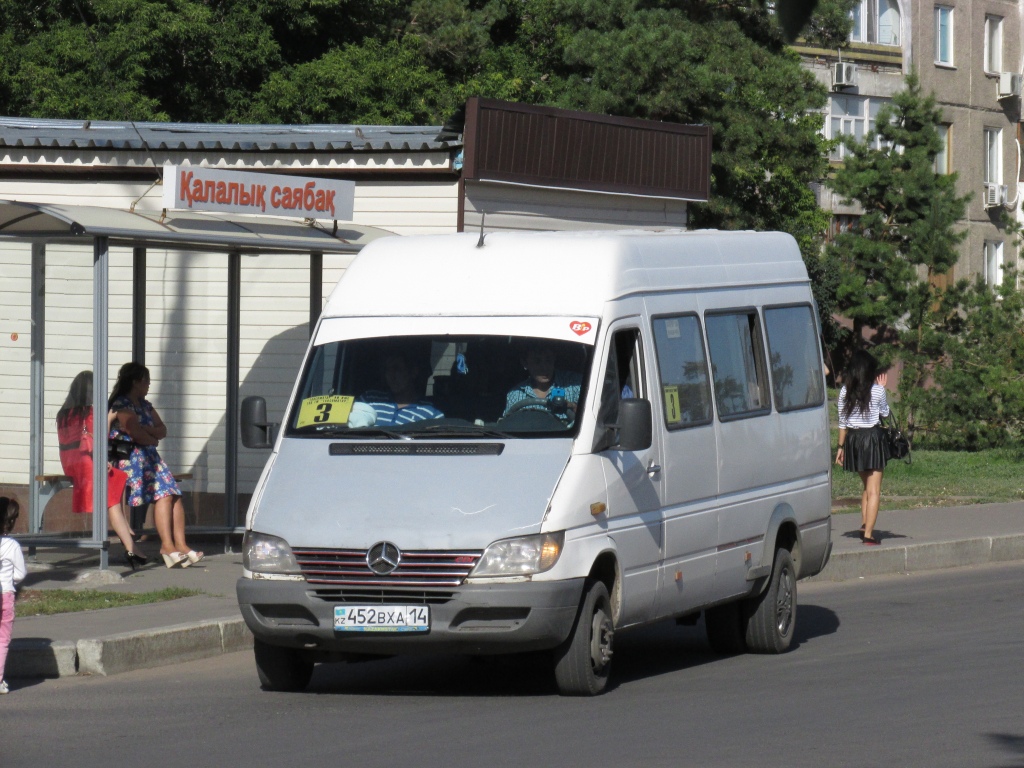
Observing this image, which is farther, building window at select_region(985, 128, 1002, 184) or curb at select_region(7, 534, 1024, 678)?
building window at select_region(985, 128, 1002, 184)

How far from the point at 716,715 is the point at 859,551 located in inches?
286

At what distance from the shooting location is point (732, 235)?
33.1ft

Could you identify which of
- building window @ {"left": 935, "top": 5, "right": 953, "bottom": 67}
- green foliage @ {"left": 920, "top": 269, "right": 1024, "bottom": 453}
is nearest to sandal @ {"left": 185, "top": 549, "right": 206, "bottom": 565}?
green foliage @ {"left": 920, "top": 269, "right": 1024, "bottom": 453}

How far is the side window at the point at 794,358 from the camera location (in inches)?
404

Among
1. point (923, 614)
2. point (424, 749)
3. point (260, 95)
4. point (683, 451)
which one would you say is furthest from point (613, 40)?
point (424, 749)

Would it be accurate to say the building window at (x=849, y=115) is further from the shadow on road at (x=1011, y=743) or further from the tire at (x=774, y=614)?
the shadow on road at (x=1011, y=743)

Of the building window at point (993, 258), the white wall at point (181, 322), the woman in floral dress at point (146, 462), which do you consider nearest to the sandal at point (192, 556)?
the woman in floral dress at point (146, 462)

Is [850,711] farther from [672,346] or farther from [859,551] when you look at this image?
[859,551]

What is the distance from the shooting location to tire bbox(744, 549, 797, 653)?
9.73m

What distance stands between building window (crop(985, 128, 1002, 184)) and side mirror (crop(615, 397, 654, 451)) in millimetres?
45984

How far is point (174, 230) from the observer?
11.9 m

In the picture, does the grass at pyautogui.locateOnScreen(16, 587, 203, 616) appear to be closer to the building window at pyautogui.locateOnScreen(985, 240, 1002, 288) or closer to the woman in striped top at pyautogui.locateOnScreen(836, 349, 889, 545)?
the woman in striped top at pyautogui.locateOnScreen(836, 349, 889, 545)

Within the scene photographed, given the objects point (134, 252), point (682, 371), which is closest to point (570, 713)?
point (682, 371)

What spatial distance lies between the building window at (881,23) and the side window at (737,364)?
40255 millimetres
